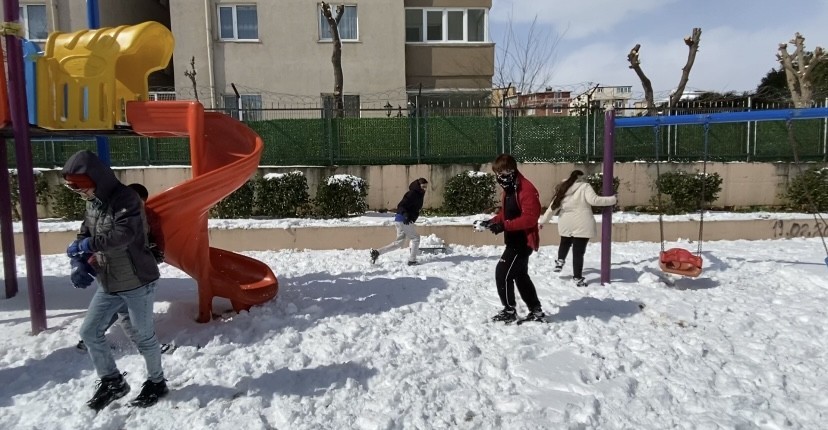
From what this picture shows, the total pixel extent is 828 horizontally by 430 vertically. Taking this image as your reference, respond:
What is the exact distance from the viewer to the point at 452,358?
4.26 meters

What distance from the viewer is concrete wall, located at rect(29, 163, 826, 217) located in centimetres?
1077

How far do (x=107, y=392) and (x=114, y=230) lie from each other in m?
1.14

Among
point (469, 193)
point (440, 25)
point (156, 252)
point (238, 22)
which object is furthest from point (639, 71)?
point (156, 252)

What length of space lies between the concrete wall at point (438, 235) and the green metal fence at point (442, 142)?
10.1 ft

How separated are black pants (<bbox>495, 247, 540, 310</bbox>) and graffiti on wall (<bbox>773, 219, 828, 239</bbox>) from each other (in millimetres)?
6854

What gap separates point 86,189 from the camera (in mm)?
3166

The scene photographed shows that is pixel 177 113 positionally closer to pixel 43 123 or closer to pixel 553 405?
pixel 43 123

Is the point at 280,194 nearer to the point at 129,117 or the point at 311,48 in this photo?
the point at 129,117

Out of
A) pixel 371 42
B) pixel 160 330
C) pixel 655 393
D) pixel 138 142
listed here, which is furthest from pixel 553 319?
pixel 371 42

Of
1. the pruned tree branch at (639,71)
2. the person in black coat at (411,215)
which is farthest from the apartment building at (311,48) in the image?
the person in black coat at (411,215)

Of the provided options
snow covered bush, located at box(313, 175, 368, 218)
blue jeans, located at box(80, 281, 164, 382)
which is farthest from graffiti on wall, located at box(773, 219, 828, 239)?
blue jeans, located at box(80, 281, 164, 382)

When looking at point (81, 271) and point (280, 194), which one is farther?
point (280, 194)

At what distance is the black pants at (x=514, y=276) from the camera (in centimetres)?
484

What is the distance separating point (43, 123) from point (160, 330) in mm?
2151
